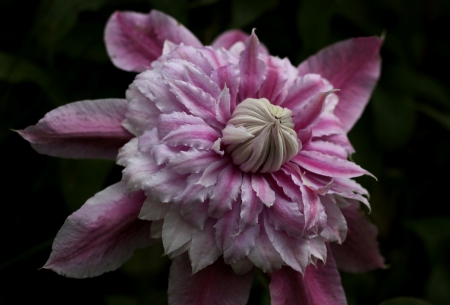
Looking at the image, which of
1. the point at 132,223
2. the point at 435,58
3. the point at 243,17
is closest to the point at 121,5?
the point at 243,17

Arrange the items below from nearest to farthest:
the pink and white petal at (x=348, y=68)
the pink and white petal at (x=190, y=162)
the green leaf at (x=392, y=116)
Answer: the pink and white petal at (x=190, y=162)
the pink and white petal at (x=348, y=68)
the green leaf at (x=392, y=116)

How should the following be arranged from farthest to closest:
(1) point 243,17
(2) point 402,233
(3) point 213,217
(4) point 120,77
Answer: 1. (2) point 402,233
2. (4) point 120,77
3. (1) point 243,17
4. (3) point 213,217

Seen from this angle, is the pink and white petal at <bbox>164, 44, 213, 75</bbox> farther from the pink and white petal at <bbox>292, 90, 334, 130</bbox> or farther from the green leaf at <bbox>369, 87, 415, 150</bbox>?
the green leaf at <bbox>369, 87, 415, 150</bbox>

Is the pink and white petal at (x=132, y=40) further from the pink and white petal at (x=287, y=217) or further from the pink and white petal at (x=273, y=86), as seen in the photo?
the pink and white petal at (x=287, y=217)

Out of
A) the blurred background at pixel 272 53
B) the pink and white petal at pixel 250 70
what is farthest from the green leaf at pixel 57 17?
the pink and white petal at pixel 250 70

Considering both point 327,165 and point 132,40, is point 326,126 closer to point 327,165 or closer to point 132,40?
point 327,165

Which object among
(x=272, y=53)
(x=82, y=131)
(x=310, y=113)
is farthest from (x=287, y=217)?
(x=272, y=53)

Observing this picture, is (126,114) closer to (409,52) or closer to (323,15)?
(323,15)

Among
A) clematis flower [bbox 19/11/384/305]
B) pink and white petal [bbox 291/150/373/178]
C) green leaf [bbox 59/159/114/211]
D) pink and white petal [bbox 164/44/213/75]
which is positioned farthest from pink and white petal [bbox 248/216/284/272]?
green leaf [bbox 59/159/114/211]
